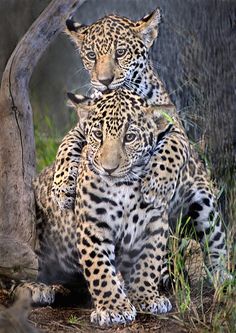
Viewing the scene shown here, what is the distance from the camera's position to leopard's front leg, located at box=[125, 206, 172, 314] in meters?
8.30

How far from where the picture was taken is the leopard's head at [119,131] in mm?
8039

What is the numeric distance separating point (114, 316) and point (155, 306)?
13.5 inches

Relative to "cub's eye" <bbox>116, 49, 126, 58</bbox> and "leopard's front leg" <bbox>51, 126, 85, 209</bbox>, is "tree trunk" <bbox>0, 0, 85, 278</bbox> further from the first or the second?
"cub's eye" <bbox>116, 49, 126, 58</bbox>

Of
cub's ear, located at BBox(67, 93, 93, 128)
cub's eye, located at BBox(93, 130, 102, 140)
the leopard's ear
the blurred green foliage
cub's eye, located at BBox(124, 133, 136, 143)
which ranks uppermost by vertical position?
cub's ear, located at BBox(67, 93, 93, 128)

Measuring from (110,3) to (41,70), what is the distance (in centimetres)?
199

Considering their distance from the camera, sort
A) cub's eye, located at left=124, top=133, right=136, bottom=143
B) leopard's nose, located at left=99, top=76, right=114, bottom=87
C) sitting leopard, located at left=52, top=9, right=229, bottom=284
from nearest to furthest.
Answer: cub's eye, located at left=124, top=133, right=136, bottom=143, sitting leopard, located at left=52, top=9, right=229, bottom=284, leopard's nose, located at left=99, top=76, right=114, bottom=87

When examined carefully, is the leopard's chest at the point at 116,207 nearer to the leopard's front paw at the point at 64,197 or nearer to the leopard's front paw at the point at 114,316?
the leopard's front paw at the point at 64,197

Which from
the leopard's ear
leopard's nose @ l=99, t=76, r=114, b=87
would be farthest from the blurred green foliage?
the leopard's ear

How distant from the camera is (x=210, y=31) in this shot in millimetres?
9898

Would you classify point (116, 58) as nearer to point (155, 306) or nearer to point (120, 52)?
point (120, 52)

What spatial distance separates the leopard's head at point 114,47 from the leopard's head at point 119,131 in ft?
1.52

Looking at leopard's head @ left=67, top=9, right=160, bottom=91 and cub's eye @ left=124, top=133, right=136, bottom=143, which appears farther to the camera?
leopard's head @ left=67, top=9, right=160, bottom=91

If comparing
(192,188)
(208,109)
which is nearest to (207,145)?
(208,109)

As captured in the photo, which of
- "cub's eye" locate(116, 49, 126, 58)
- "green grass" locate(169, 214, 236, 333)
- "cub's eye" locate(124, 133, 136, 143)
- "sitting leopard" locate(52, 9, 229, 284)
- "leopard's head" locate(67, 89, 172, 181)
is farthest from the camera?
"cub's eye" locate(116, 49, 126, 58)
